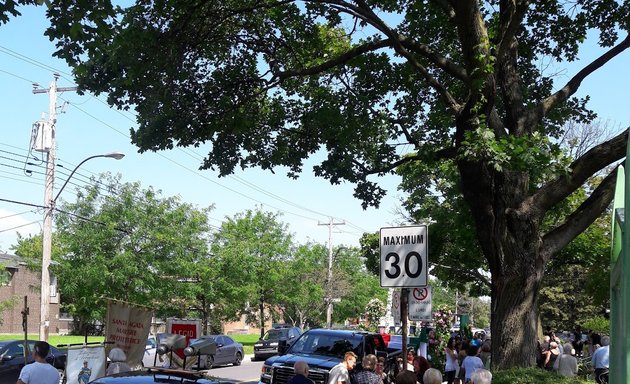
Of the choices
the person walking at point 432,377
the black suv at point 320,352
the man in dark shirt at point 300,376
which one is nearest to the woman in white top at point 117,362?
the black suv at point 320,352

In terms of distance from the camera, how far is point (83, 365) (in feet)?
41.2

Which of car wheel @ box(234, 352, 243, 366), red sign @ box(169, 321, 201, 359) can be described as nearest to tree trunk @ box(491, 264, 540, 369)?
red sign @ box(169, 321, 201, 359)

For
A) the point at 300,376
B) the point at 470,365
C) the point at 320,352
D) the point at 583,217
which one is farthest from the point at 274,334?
the point at 300,376

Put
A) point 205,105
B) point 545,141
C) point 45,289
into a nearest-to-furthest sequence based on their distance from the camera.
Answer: point 545,141, point 205,105, point 45,289

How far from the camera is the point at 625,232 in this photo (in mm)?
2404

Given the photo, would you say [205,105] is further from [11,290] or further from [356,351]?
[11,290]

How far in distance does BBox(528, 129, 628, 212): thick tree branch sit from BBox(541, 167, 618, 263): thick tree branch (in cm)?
30

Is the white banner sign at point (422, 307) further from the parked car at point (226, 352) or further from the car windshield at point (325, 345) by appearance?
the parked car at point (226, 352)

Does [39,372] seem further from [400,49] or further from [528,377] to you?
[400,49]

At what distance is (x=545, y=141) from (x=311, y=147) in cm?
609

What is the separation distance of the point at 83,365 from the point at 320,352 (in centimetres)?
529

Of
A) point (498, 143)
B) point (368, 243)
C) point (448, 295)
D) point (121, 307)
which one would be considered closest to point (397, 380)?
point (498, 143)

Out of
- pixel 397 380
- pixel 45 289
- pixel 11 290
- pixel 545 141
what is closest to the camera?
pixel 397 380

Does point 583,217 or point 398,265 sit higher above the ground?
point 583,217
